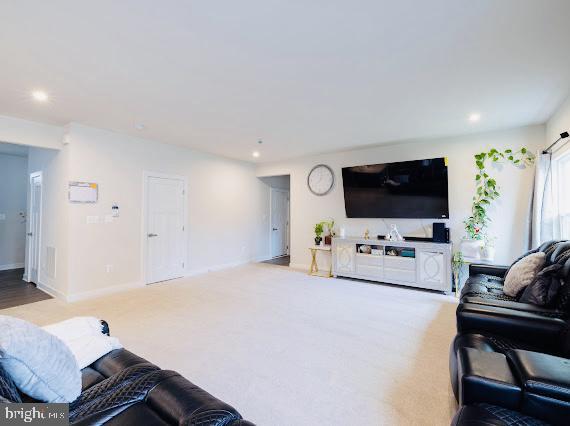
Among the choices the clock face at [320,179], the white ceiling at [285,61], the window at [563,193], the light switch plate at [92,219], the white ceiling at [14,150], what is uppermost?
the white ceiling at [14,150]

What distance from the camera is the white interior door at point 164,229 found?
4.79 meters

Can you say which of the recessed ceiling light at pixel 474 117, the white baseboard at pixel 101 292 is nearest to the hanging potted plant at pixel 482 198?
the recessed ceiling light at pixel 474 117

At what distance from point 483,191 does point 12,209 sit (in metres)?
9.27

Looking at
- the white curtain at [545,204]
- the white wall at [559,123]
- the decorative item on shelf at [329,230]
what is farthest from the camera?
the decorative item on shelf at [329,230]

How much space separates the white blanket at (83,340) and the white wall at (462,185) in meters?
4.57

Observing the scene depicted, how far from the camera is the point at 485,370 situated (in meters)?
1.26

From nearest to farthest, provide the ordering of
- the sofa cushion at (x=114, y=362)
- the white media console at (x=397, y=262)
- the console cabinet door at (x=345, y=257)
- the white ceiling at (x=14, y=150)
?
the sofa cushion at (x=114, y=362), the white media console at (x=397, y=262), the console cabinet door at (x=345, y=257), the white ceiling at (x=14, y=150)

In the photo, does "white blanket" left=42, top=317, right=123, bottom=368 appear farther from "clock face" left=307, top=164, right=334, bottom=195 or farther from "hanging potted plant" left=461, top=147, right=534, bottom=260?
"clock face" left=307, top=164, right=334, bottom=195

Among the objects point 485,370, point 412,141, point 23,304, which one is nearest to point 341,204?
point 412,141

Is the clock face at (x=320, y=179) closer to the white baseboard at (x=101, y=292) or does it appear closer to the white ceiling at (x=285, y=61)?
the white ceiling at (x=285, y=61)

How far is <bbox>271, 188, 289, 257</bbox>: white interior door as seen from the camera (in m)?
7.43

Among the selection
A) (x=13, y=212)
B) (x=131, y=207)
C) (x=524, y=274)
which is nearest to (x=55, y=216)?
(x=131, y=207)

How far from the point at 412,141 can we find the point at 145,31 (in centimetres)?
427

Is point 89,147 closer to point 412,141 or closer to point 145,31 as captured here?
point 145,31
